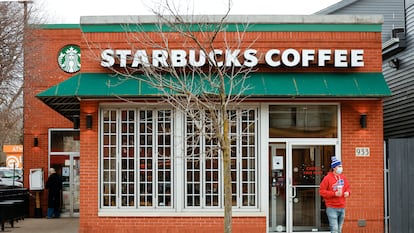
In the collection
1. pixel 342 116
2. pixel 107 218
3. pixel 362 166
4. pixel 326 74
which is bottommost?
pixel 107 218

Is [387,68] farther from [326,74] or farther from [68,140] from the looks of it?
[68,140]

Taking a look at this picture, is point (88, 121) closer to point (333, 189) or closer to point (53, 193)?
point (333, 189)

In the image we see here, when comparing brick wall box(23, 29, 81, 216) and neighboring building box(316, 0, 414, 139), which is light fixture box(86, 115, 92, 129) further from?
neighboring building box(316, 0, 414, 139)

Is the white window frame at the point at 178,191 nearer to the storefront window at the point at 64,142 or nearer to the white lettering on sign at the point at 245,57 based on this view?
the white lettering on sign at the point at 245,57

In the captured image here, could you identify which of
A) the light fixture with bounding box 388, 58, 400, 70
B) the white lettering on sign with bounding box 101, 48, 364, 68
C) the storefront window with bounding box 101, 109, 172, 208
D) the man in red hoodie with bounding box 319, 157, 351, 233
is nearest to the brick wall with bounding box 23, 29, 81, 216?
the storefront window with bounding box 101, 109, 172, 208

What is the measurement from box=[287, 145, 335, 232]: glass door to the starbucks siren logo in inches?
380

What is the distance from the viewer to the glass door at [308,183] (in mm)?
14312

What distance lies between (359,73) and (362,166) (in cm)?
203

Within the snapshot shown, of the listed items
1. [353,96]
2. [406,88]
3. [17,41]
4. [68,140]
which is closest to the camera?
[353,96]

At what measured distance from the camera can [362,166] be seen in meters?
14.2

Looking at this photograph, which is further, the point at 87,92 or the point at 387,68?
the point at 387,68

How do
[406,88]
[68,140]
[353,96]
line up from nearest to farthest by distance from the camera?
[353,96], [406,88], [68,140]

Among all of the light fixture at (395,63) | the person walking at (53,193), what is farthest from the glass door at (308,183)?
the person walking at (53,193)

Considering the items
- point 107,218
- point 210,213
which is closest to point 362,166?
point 210,213
